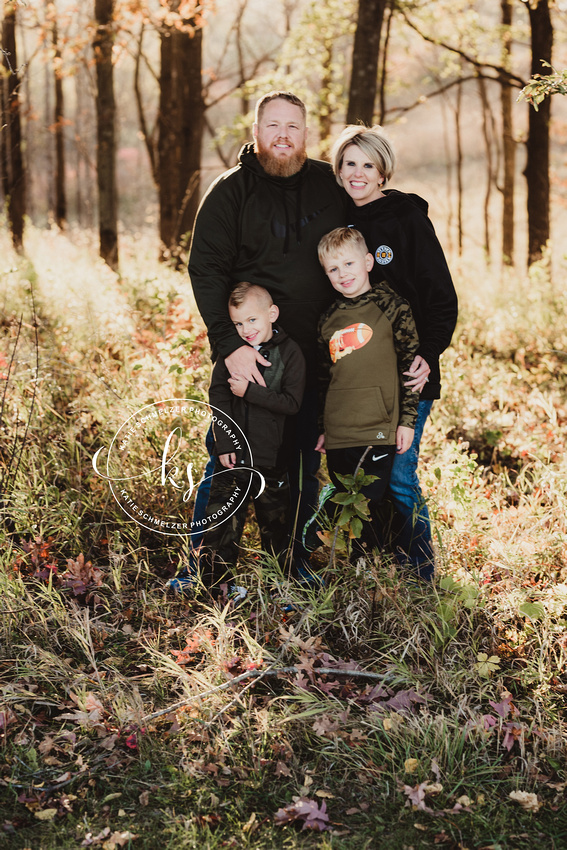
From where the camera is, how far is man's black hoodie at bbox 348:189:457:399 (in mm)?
3387

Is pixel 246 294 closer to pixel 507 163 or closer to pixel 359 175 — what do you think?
pixel 359 175

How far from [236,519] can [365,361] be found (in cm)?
104

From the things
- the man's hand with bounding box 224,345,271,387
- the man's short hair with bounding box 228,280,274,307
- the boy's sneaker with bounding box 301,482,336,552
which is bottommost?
the boy's sneaker with bounding box 301,482,336,552

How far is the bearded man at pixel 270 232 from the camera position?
11.2 ft

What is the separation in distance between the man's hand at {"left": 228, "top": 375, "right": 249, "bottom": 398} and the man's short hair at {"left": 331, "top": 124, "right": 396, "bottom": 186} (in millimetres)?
1194

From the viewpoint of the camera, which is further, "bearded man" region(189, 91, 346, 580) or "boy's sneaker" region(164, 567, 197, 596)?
"boy's sneaker" region(164, 567, 197, 596)

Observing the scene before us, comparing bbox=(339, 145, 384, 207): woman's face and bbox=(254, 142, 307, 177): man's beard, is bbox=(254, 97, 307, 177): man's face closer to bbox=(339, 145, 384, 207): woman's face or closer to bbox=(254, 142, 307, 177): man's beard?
bbox=(254, 142, 307, 177): man's beard

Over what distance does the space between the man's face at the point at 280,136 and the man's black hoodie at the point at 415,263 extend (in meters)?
0.44

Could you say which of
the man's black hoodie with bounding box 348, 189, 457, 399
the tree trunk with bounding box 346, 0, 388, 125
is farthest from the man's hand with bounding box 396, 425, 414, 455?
the tree trunk with bounding box 346, 0, 388, 125

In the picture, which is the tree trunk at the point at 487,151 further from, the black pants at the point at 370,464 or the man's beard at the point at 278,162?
the black pants at the point at 370,464

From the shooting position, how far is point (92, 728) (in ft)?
9.21

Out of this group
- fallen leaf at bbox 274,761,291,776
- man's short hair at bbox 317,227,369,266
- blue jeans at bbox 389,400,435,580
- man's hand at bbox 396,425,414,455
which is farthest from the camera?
blue jeans at bbox 389,400,435,580

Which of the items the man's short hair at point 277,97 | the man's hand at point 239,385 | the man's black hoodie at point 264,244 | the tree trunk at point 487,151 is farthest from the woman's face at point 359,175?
the tree trunk at point 487,151

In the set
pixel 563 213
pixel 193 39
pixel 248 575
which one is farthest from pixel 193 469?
pixel 563 213
